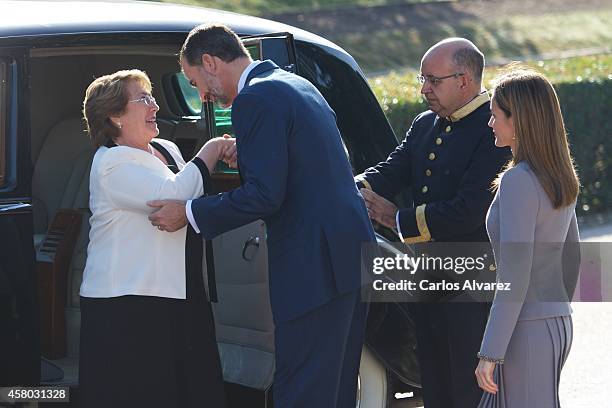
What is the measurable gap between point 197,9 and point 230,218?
1.60m

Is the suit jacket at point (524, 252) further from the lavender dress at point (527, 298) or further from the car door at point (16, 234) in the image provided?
the car door at point (16, 234)

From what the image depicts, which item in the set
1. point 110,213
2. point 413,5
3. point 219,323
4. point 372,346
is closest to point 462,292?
point 372,346

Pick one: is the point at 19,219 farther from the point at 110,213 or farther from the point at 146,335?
the point at 146,335

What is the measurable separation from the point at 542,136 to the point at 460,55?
0.97 meters

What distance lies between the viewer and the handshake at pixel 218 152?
458 centimetres

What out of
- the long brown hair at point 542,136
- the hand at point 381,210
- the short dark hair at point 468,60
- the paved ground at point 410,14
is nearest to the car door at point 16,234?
the hand at point 381,210

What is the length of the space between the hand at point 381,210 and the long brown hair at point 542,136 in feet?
3.78

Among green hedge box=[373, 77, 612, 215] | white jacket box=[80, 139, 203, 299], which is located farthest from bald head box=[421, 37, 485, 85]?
green hedge box=[373, 77, 612, 215]

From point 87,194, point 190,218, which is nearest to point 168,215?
point 190,218

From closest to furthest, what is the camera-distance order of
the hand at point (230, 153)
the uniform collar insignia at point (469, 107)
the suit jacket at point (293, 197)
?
the suit jacket at point (293, 197) < the hand at point (230, 153) < the uniform collar insignia at point (469, 107)

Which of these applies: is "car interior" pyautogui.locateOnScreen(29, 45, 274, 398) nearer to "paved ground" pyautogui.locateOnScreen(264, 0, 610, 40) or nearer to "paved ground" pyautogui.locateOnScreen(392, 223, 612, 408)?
"paved ground" pyautogui.locateOnScreen(392, 223, 612, 408)

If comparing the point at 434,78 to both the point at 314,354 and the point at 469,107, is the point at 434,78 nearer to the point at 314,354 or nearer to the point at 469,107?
the point at 469,107

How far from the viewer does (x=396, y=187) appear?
532 cm

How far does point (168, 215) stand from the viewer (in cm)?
440
